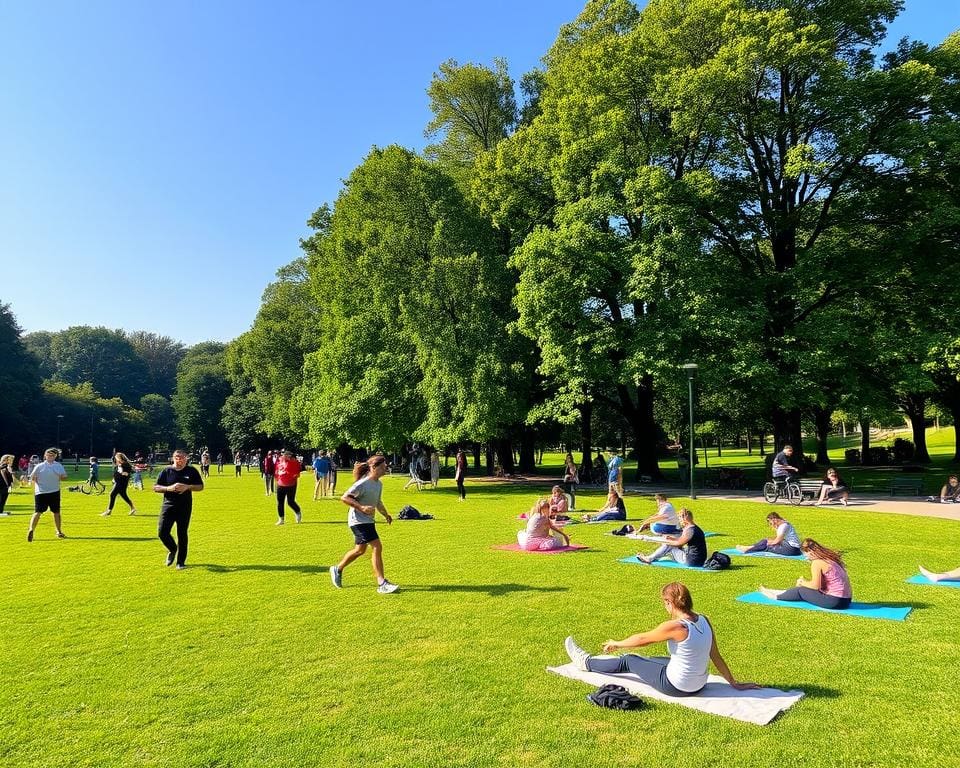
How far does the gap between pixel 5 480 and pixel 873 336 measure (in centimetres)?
2970

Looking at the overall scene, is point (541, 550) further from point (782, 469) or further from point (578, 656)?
point (782, 469)

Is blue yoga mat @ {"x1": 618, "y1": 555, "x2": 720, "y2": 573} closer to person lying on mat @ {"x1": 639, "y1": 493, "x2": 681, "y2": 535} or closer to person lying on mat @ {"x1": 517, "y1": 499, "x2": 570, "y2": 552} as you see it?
person lying on mat @ {"x1": 517, "y1": 499, "x2": 570, "y2": 552}

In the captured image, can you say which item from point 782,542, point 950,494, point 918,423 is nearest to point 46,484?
point 782,542

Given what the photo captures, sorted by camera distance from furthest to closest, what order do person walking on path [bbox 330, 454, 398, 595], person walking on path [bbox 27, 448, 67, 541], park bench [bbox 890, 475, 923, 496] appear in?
park bench [bbox 890, 475, 923, 496]
person walking on path [bbox 27, 448, 67, 541]
person walking on path [bbox 330, 454, 398, 595]

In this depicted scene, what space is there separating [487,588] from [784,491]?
1734 centimetres

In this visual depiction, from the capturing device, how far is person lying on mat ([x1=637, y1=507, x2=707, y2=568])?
11.1m

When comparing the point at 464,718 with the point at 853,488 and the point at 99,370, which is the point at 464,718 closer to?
the point at 853,488

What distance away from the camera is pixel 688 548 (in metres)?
11.2

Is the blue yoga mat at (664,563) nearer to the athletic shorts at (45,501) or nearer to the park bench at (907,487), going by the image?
the athletic shorts at (45,501)

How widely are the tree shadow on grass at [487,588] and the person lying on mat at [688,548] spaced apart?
287cm

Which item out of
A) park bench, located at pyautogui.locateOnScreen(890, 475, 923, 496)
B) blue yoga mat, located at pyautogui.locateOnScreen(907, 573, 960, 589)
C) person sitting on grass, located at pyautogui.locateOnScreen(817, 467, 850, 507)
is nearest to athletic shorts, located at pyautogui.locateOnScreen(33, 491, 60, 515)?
blue yoga mat, located at pyautogui.locateOnScreen(907, 573, 960, 589)

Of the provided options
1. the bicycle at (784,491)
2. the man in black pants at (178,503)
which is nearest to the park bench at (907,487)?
the bicycle at (784,491)

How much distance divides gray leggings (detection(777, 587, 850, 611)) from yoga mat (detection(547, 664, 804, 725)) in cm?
322

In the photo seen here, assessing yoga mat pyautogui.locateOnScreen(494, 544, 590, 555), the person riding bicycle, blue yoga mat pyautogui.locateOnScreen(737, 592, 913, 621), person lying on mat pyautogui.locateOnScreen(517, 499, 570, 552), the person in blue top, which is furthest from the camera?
the person in blue top
